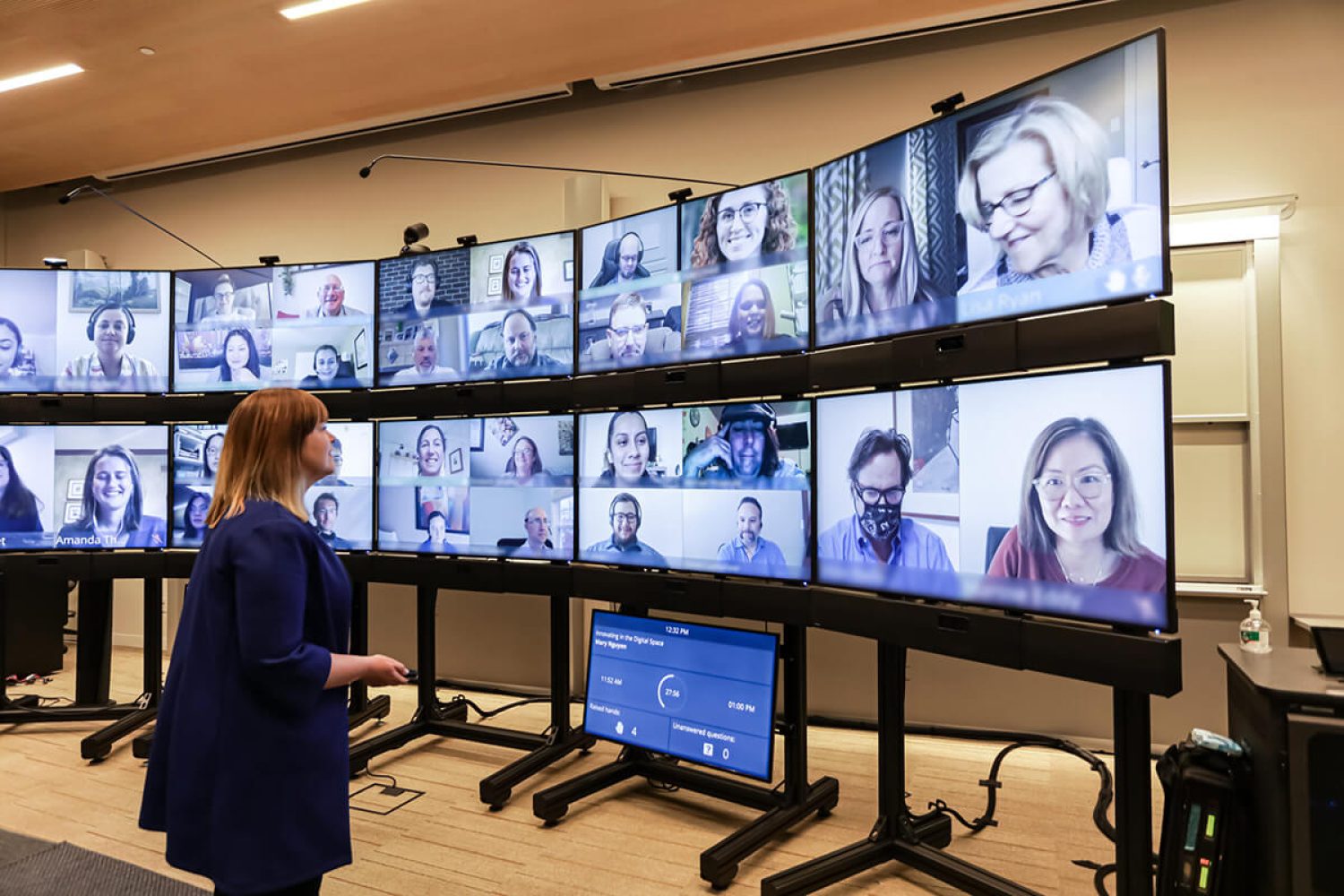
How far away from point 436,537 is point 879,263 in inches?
84.2

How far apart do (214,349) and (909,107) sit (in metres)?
3.51

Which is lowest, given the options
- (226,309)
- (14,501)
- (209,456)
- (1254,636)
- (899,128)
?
(1254,636)

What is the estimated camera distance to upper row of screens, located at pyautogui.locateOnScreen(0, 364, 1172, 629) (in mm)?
1727

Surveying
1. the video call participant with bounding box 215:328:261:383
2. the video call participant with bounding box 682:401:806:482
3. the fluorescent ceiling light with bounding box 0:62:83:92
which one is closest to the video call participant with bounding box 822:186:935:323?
the video call participant with bounding box 682:401:806:482

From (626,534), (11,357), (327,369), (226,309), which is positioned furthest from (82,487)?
(626,534)

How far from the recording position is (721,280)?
2709 millimetres

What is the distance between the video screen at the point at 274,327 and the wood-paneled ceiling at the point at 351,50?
106 centimetres

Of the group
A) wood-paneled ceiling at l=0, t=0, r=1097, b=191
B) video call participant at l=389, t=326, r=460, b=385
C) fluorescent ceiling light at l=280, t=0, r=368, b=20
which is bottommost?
video call participant at l=389, t=326, r=460, b=385

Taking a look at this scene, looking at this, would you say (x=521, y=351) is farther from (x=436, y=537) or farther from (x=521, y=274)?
(x=436, y=537)

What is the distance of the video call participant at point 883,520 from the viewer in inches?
82.0

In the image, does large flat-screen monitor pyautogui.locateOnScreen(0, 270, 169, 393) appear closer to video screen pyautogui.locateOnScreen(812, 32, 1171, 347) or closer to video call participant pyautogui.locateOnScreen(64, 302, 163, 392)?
video call participant pyautogui.locateOnScreen(64, 302, 163, 392)

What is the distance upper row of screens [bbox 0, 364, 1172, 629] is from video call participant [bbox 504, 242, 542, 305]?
503mm

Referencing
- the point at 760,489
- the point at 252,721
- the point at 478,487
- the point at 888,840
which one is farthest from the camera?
the point at 478,487

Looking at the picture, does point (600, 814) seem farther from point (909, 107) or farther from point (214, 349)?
point (909, 107)
